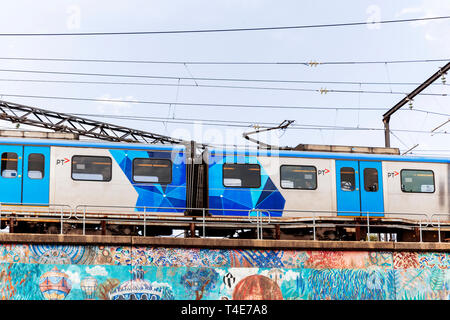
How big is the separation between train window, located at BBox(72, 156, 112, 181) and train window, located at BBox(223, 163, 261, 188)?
4.60 meters

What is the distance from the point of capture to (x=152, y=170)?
893 inches

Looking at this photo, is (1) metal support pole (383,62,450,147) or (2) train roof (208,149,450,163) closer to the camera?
(2) train roof (208,149,450,163)

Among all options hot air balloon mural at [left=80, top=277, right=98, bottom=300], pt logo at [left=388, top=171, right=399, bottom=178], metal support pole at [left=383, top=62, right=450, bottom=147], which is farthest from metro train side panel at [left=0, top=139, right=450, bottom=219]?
hot air balloon mural at [left=80, top=277, right=98, bottom=300]

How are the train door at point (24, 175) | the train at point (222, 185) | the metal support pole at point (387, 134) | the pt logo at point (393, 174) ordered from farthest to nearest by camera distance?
the metal support pole at point (387, 134), the pt logo at point (393, 174), the train at point (222, 185), the train door at point (24, 175)

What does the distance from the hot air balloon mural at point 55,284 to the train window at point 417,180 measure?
1416 cm

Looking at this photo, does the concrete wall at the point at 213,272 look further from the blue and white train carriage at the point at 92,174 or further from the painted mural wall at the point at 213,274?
the blue and white train carriage at the point at 92,174

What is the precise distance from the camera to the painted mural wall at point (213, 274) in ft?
58.7

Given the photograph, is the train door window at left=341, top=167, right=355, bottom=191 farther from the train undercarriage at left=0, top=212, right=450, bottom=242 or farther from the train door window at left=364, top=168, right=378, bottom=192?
the train undercarriage at left=0, top=212, right=450, bottom=242

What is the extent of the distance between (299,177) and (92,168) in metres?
8.28

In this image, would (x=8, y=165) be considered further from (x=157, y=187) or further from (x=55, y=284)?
(x=55, y=284)

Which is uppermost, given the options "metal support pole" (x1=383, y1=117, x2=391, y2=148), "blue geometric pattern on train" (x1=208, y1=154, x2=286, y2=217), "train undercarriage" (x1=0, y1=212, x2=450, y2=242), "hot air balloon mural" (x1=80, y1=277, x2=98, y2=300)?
"metal support pole" (x1=383, y1=117, x2=391, y2=148)

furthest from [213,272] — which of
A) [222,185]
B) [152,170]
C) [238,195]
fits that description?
[152,170]

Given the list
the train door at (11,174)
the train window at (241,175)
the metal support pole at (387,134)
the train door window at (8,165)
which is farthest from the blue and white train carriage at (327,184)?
the train door window at (8,165)

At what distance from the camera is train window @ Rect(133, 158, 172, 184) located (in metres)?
22.6
